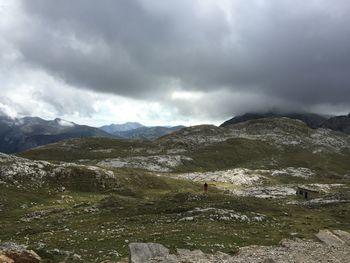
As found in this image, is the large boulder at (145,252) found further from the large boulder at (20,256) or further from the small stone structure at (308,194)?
the small stone structure at (308,194)

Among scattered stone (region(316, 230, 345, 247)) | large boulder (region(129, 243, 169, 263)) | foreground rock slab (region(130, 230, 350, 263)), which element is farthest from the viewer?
scattered stone (region(316, 230, 345, 247))

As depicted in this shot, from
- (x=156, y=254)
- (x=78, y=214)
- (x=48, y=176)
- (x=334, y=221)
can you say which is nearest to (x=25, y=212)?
(x=78, y=214)

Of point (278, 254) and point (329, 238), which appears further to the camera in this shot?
point (329, 238)

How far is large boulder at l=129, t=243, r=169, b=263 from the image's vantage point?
114 feet

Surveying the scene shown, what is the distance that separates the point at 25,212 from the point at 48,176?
30.3 meters

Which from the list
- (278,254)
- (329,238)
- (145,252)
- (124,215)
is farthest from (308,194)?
(145,252)

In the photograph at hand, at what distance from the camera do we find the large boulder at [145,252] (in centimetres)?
3469

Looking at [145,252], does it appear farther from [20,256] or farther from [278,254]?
[278,254]

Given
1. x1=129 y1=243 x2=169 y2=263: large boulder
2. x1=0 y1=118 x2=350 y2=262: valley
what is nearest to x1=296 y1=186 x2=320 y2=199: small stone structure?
x1=0 y1=118 x2=350 y2=262: valley

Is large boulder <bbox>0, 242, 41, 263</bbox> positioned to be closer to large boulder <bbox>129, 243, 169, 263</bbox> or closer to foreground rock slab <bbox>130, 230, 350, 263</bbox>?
large boulder <bbox>129, 243, 169, 263</bbox>

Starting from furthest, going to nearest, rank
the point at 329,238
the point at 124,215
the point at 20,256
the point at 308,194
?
the point at 308,194, the point at 124,215, the point at 329,238, the point at 20,256

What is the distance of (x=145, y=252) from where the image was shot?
36.4 m

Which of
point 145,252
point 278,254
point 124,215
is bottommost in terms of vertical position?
point 278,254

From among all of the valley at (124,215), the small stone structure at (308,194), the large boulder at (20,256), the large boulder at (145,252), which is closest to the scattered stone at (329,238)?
the valley at (124,215)
